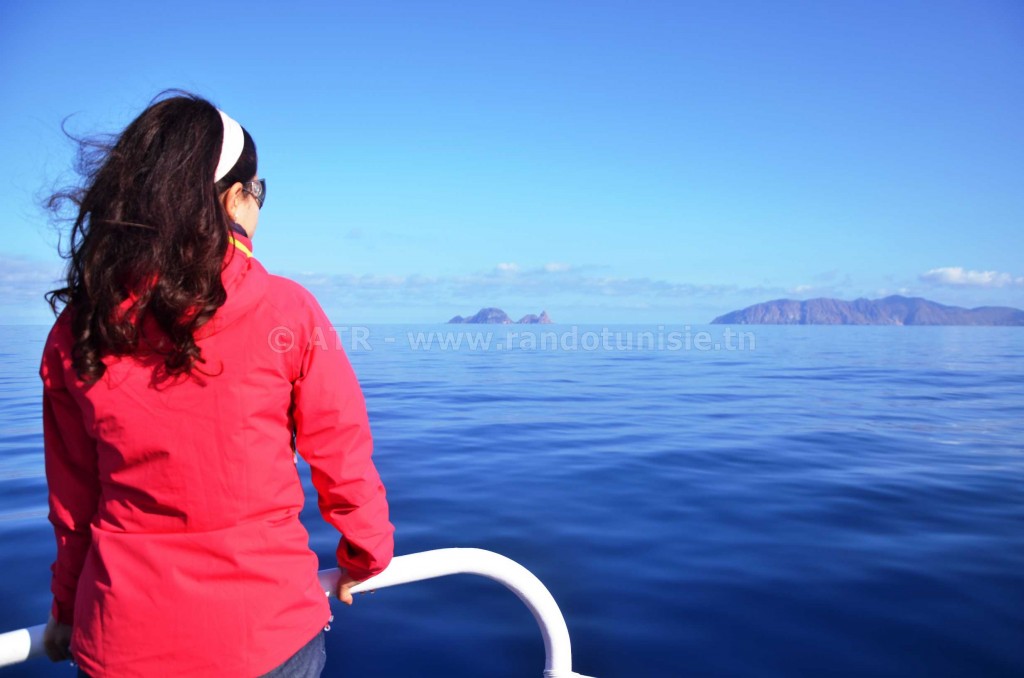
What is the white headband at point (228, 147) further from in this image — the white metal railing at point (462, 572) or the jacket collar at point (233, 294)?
the white metal railing at point (462, 572)

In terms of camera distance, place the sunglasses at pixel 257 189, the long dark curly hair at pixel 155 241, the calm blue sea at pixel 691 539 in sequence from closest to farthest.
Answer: the long dark curly hair at pixel 155 241 → the sunglasses at pixel 257 189 → the calm blue sea at pixel 691 539

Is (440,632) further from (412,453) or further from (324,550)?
(412,453)

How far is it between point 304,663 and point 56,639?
495mm

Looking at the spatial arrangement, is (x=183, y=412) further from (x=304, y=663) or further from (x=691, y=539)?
(x=691, y=539)

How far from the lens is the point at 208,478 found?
116 centimetres

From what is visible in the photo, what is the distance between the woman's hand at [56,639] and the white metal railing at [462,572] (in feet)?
0.04

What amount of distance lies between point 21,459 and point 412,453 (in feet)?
13.3

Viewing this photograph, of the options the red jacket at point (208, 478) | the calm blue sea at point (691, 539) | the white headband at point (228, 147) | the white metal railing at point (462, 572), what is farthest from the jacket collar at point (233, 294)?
the calm blue sea at point (691, 539)

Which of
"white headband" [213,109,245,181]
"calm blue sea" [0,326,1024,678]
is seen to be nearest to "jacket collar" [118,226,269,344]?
Result: "white headband" [213,109,245,181]

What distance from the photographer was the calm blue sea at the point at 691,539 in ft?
10.4

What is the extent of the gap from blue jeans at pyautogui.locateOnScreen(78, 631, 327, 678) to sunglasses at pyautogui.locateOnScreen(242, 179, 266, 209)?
925 millimetres

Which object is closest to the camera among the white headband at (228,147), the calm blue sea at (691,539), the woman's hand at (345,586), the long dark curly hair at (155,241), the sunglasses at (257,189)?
the long dark curly hair at (155,241)

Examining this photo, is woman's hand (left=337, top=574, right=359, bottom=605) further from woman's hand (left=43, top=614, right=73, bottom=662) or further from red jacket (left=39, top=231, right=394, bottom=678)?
woman's hand (left=43, top=614, right=73, bottom=662)

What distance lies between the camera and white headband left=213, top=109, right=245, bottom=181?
1260 mm
